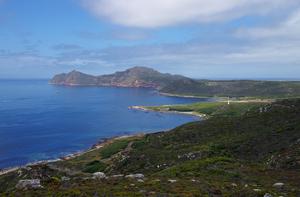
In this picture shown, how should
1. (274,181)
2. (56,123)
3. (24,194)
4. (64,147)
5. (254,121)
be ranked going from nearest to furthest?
(24,194) → (274,181) → (254,121) → (64,147) → (56,123)

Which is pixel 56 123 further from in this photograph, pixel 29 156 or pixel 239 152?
pixel 239 152

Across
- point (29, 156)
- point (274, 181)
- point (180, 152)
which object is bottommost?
point (29, 156)

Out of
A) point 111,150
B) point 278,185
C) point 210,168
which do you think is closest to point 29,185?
point 278,185

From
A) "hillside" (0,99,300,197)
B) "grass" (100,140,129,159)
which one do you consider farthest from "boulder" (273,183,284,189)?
"grass" (100,140,129,159)

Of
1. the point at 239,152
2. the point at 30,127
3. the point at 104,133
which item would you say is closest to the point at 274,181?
the point at 239,152

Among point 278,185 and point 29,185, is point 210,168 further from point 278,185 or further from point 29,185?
point 29,185

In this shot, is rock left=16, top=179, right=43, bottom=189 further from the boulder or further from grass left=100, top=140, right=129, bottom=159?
grass left=100, top=140, right=129, bottom=159

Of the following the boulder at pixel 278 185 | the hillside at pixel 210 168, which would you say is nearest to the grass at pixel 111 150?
the hillside at pixel 210 168

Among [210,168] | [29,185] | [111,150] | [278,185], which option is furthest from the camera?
[111,150]
